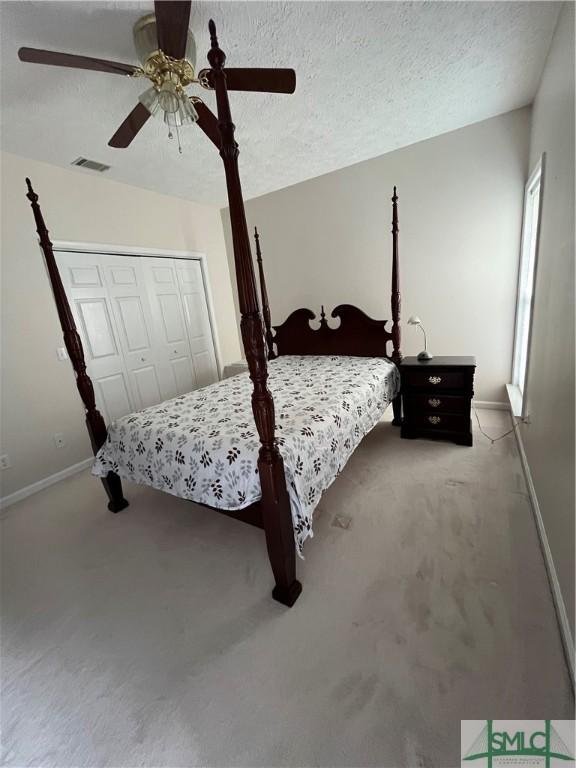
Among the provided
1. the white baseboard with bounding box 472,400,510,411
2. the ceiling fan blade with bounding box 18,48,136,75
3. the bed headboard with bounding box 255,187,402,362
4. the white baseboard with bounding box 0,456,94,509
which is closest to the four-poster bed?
the bed headboard with bounding box 255,187,402,362

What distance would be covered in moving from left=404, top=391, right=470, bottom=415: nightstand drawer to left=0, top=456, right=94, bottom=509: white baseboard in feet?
9.97

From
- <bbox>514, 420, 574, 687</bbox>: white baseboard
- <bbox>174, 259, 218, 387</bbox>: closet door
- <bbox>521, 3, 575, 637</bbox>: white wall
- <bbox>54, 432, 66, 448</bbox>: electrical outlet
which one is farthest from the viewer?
<bbox>174, 259, 218, 387</bbox>: closet door

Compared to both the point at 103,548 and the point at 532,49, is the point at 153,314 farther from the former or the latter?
the point at 532,49

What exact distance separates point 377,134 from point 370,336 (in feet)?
5.69

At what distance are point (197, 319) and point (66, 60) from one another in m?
2.89

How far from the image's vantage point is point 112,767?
1.02m

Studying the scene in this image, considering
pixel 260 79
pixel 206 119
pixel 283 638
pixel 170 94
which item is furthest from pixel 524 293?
pixel 283 638

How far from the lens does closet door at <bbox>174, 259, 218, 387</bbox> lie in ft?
13.2

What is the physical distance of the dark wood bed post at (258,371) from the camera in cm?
107

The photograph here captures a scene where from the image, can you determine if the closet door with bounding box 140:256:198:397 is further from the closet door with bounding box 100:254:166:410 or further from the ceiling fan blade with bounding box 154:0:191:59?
the ceiling fan blade with bounding box 154:0:191:59

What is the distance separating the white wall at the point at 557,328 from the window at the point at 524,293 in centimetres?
54

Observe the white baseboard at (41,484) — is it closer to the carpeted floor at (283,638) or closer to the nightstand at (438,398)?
the carpeted floor at (283,638)

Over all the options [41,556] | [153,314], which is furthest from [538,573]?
[153,314]

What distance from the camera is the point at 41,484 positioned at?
2.77 m
